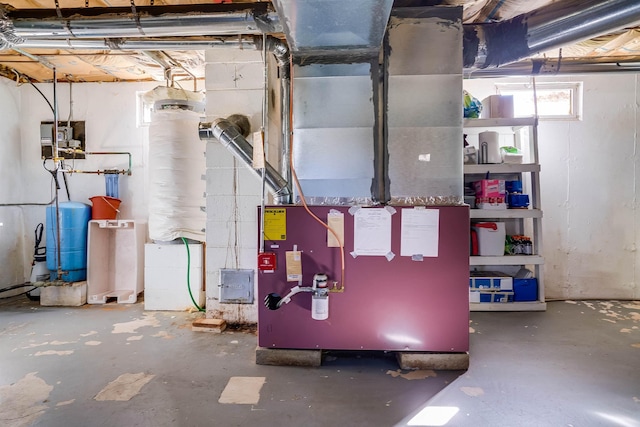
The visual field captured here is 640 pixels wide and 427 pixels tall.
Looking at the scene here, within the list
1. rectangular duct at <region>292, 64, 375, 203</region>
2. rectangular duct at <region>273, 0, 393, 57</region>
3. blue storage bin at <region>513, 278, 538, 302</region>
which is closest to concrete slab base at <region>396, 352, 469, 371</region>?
rectangular duct at <region>292, 64, 375, 203</region>

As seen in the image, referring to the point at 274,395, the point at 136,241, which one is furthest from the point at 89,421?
the point at 136,241

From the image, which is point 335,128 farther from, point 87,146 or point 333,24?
point 87,146

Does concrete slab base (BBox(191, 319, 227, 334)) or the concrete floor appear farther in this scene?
concrete slab base (BBox(191, 319, 227, 334))

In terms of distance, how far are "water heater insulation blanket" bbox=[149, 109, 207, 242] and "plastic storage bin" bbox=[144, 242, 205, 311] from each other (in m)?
0.13

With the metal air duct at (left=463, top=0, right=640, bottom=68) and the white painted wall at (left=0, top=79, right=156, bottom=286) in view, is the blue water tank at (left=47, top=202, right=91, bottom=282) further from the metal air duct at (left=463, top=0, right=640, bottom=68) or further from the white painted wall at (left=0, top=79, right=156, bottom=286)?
the metal air duct at (left=463, top=0, right=640, bottom=68)

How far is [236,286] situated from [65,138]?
2.85 metres

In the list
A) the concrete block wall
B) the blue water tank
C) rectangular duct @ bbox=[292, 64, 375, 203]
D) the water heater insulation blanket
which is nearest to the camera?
rectangular duct @ bbox=[292, 64, 375, 203]

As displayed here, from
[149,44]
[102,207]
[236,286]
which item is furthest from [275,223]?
[102,207]

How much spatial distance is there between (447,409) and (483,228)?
2053mm

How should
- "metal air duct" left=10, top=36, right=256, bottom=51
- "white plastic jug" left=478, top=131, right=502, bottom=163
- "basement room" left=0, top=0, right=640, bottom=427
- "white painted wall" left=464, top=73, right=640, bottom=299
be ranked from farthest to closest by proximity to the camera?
"white painted wall" left=464, top=73, right=640, bottom=299 < "white plastic jug" left=478, top=131, right=502, bottom=163 < "metal air duct" left=10, top=36, right=256, bottom=51 < "basement room" left=0, top=0, right=640, bottom=427

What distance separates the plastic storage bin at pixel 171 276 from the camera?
131 inches

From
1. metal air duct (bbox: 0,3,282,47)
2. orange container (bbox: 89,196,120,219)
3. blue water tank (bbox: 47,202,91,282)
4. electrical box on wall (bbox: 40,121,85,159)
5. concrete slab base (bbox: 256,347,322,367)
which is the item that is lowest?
concrete slab base (bbox: 256,347,322,367)

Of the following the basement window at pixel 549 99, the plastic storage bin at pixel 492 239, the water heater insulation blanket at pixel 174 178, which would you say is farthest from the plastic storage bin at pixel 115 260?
the basement window at pixel 549 99

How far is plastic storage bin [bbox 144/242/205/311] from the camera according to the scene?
131 inches
